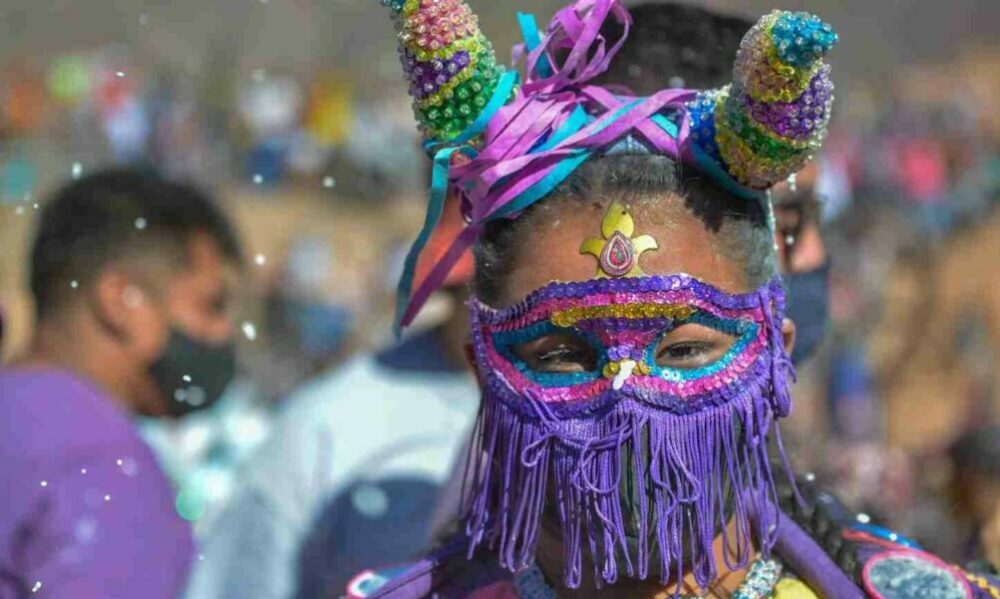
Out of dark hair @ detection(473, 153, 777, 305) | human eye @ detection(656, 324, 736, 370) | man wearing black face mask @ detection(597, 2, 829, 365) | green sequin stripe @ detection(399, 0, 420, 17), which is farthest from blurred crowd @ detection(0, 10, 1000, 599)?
green sequin stripe @ detection(399, 0, 420, 17)

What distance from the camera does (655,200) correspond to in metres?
1.70

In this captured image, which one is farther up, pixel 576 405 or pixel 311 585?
pixel 576 405

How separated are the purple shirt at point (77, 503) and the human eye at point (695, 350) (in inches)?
46.1

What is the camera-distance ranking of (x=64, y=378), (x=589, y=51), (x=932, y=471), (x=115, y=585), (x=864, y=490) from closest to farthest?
(x=589, y=51)
(x=115, y=585)
(x=64, y=378)
(x=864, y=490)
(x=932, y=471)

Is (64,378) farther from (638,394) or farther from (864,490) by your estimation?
(864,490)

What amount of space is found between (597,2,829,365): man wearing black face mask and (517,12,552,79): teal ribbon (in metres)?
0.13

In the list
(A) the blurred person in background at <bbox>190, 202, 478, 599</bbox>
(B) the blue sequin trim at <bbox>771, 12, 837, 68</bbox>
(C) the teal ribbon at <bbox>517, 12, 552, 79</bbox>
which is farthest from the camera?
(A) the blurred person in background at <bbox>190, 202, 478, 599</bbox>

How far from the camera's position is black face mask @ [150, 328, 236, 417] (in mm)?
3191

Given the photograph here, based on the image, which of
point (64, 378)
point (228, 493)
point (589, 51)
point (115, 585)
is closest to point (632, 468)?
point (589, 51)

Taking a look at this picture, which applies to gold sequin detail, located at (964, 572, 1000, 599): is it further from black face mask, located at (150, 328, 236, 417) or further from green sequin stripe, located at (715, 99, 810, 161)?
black face mask, located at (150, 328, 236, 417)

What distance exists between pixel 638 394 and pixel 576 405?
86 mm

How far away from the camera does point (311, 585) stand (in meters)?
2.72

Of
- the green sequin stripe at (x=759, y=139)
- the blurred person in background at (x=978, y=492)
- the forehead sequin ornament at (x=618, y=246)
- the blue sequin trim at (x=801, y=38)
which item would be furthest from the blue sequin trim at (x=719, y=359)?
the blurred person in background at (x=978, y=492)

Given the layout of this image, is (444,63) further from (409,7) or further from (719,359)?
(719,359)
